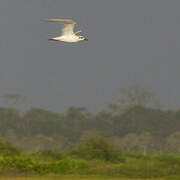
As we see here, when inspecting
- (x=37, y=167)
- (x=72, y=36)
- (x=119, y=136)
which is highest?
(x=119, y=136)

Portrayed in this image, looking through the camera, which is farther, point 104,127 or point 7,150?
point 104,127

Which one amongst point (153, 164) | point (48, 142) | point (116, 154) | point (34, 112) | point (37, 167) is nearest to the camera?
point (37, 167)

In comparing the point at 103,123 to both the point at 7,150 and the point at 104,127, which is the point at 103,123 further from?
the point at 7,150

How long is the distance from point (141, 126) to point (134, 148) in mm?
14487

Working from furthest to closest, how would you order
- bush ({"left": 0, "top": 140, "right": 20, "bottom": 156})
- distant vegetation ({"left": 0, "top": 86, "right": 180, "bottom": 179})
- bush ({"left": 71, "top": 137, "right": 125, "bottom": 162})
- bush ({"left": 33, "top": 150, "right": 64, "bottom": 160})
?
distant vegetation ({"left": 0, "top": 86, "right": 180, "bottom": 179}) < bush ({"left": 71, "top": 137, "right": 125, "bottom": 162}) < bush ({"left": 33, "top": 150, "right": 64, "bottom": 160}) < bush ({"left": 0, "top": 140, "right": 20, "bottom": 156})

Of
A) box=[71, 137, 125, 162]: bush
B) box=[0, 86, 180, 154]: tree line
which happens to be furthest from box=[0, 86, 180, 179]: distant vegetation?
box=[71, 137, 125, 162]: bush

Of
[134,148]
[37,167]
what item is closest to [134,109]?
[134,148]

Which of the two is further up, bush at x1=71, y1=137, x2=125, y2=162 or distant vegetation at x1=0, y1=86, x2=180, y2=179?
distant vegetation at x1=0, y1=86, x2=180, y2=179

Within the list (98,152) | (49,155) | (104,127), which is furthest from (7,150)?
(104,127)

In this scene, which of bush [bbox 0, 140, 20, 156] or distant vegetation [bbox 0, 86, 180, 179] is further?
distant vegetation [bbox 0, 86, 180, 179]

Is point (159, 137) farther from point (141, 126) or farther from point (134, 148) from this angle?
point (134, 148)

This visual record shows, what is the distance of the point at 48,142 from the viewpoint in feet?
178

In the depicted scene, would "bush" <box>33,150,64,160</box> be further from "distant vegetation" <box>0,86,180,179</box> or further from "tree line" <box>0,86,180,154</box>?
"tree line" <box>0,86,180,154</box>

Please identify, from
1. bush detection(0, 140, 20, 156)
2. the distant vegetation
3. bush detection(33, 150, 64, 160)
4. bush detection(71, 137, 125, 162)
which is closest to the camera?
bush detection(0, 140, 20, 156)
